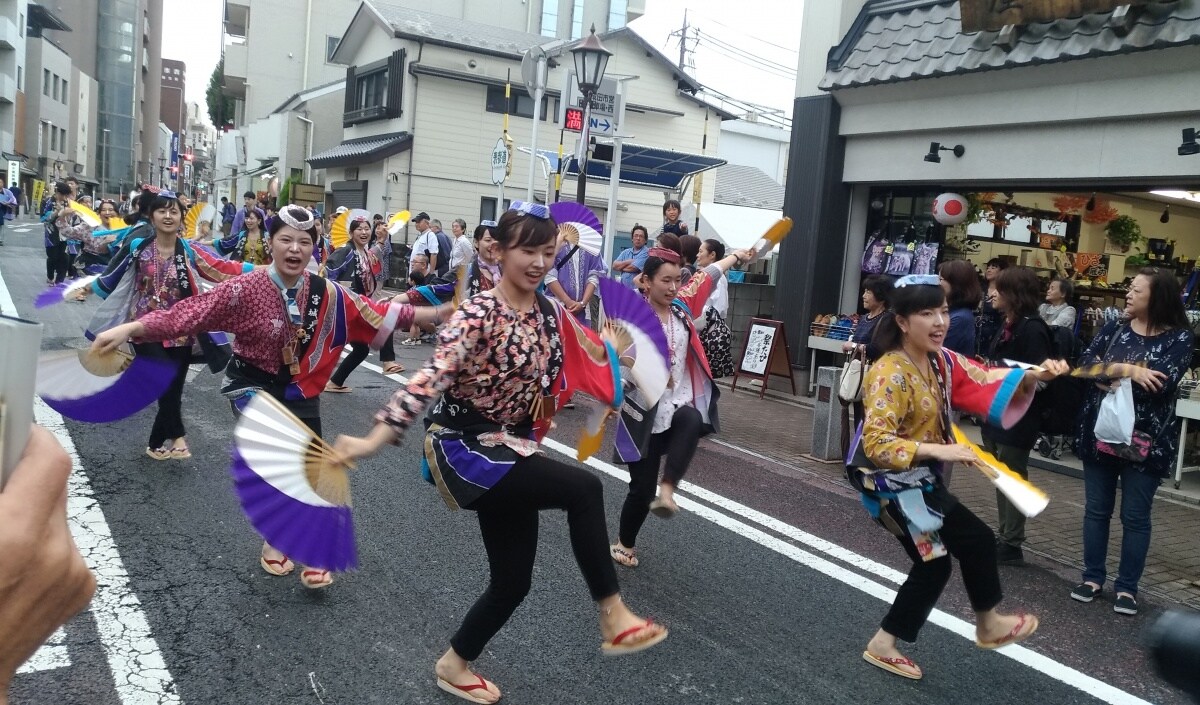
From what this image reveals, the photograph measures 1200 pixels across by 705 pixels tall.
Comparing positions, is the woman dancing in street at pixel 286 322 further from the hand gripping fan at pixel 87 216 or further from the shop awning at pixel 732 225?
the shop awning at pixel 732 225

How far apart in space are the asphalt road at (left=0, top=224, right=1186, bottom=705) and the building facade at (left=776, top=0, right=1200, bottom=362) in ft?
16.2

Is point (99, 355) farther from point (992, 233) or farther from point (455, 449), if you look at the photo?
point (992, 233)

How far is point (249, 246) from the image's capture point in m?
11.6

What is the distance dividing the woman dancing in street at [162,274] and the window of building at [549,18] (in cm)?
3674

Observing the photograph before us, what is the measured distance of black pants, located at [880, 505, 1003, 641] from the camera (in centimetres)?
383

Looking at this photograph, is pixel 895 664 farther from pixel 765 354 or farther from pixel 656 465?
pixel 765 354

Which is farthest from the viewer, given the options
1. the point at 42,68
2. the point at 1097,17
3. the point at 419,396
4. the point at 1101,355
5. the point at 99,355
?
the point at 42,68

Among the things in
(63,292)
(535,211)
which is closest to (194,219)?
(63,292)

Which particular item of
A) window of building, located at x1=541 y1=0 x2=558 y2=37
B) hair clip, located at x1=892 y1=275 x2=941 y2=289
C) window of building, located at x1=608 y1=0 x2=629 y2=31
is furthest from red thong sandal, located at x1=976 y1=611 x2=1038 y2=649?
window of building, located at x1=608 y1=0 x2=629 y2=31

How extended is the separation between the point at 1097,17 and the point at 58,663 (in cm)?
928

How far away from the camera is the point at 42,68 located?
180ft

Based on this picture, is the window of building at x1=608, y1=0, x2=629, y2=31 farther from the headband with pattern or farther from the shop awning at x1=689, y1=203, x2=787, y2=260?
the headband with pattern

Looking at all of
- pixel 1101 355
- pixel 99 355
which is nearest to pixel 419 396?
pixel 99 355

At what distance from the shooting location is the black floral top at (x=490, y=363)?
319 cm
